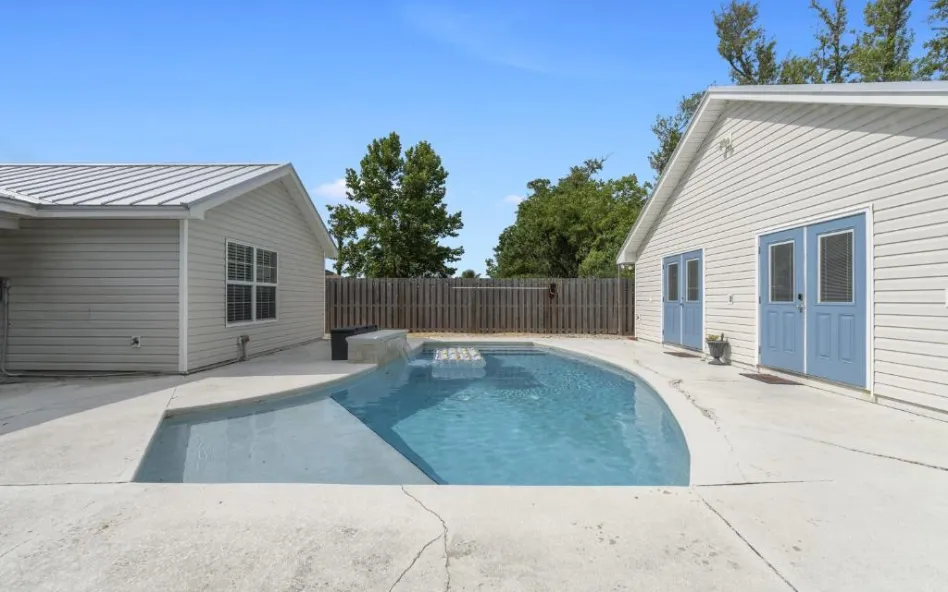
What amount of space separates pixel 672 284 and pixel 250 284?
8778 mm

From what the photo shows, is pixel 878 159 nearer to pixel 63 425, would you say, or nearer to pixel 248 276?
pixel 63 425

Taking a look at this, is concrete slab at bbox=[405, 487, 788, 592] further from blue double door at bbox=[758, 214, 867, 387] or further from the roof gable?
the roof gable

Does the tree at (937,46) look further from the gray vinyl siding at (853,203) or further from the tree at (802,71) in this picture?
the gray vinyl siding at (853,203)

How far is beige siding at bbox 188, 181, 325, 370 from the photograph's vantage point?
24.5ft

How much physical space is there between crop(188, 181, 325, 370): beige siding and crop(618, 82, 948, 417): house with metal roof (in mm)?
8350

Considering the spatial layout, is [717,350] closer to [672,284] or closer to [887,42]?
[672,284]

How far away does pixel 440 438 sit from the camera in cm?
504

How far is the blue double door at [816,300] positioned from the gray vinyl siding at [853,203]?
0.22 m

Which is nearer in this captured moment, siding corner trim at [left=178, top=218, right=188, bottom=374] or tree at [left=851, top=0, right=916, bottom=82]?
siding corner trim at [left=178, top=218, right=188, bottom=374]

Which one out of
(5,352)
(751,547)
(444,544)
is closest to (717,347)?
(751,547)

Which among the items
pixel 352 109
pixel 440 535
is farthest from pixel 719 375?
pixel 352 109

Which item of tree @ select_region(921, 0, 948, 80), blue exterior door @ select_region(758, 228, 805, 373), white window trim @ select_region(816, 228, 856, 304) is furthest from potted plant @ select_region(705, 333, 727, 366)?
tree @ select_region(921, 0, 948, 80)

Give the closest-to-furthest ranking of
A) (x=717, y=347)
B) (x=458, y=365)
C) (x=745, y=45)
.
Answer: (x=717, y=347)
(x=458, y=365)
(x=745, y=45)

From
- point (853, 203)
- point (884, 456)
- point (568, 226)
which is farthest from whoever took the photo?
point (568, 226)
